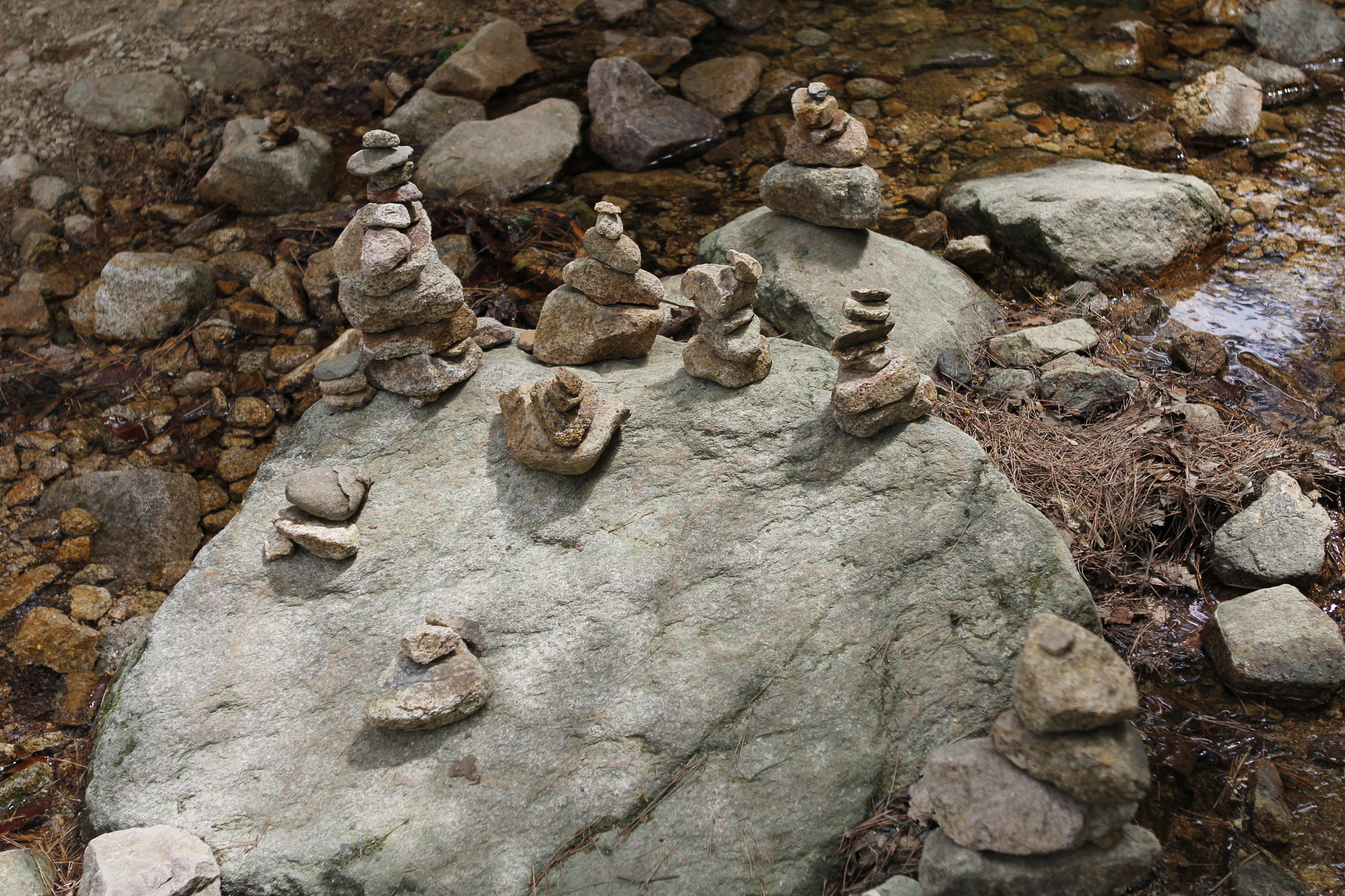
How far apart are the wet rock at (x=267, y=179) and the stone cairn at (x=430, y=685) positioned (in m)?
4.73

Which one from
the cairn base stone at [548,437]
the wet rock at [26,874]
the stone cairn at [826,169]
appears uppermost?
the stone cairn at [826,169]

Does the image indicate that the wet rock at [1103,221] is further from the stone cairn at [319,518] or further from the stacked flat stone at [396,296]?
the stone cairn at [319,518]

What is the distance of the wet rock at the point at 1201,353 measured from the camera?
5.44 m

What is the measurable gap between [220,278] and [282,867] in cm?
465

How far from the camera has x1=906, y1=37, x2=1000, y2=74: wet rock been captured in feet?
27.2

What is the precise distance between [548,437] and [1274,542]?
3.35 metres

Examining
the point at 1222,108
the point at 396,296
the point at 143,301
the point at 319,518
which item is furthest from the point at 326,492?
the point at 1222,108

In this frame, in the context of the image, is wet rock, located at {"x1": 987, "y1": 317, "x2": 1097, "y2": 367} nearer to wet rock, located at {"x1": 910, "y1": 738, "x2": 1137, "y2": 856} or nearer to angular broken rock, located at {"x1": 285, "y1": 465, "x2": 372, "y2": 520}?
wet rock, located at {"x1": 910, "y1": 738, "x2": 1137, "y2": 856}

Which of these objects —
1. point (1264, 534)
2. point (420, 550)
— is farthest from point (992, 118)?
point (420, 550)

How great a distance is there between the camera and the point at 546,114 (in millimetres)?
7547

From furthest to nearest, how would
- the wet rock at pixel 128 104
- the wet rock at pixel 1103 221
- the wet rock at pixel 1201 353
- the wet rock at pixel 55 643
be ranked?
the wet rock at pixel 128 104, the wet rock at pixel 1103 221, the wet rock at pixel 1201 353, the wet rock at pixel 55 643

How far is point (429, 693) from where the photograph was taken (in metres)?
3.50

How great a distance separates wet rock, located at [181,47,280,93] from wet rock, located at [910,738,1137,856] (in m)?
7.88

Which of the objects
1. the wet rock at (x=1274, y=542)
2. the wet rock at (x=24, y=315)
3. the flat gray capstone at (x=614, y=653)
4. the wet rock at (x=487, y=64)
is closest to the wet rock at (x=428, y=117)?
the wet rock at (x=487, y=64)
